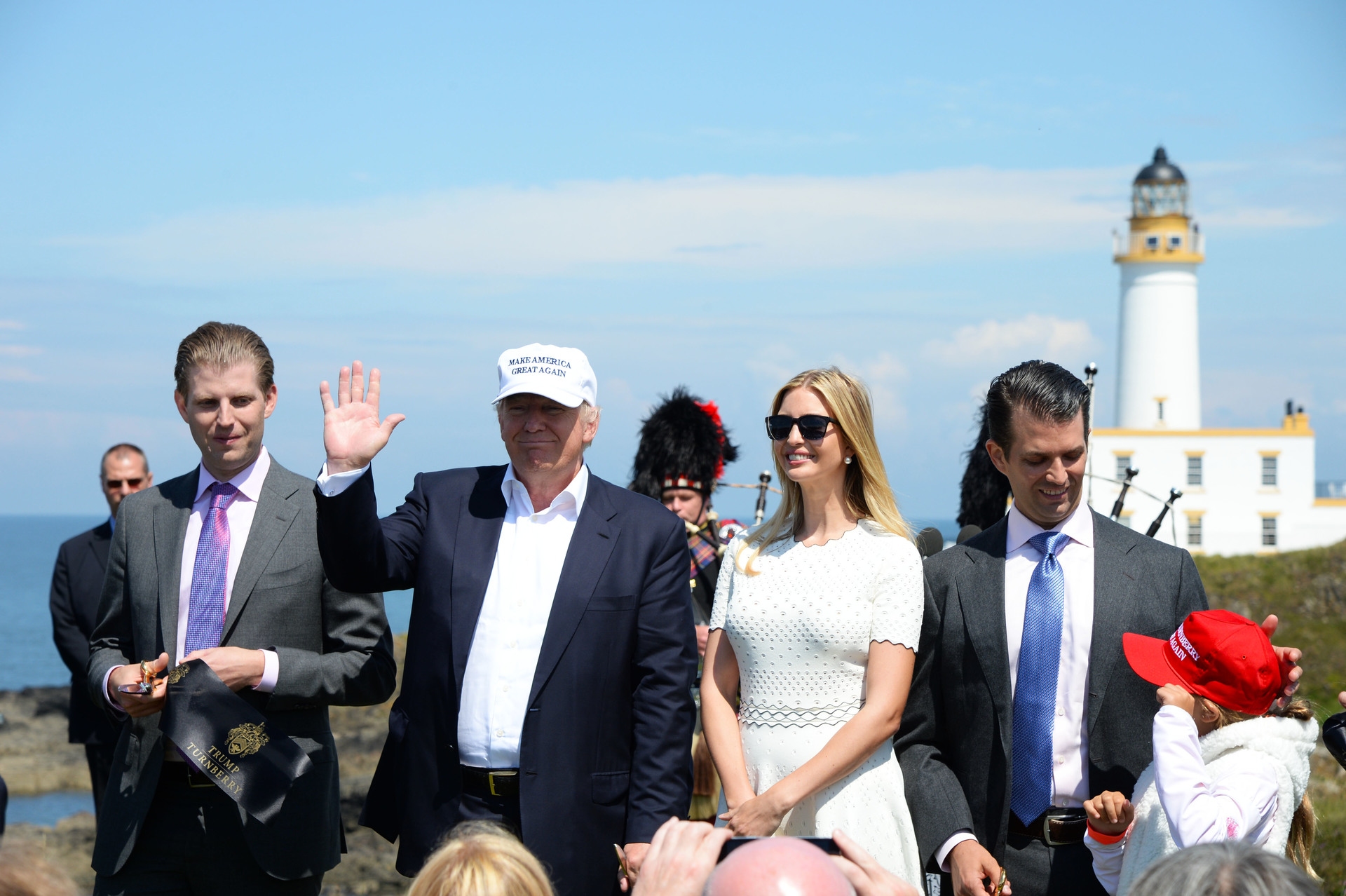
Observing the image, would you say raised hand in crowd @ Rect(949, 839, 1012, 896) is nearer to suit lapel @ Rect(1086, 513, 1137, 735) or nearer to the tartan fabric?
suit lapel @ Rect(1086, 513, 1137, 735)

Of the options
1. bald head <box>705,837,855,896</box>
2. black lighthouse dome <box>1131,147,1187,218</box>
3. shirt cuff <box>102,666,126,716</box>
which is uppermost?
black lighthouse dome <box>1131,147,1187,218</box>

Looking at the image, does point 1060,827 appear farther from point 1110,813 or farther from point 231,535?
point 231,535

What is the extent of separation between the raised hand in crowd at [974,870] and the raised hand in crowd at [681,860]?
1657 mm

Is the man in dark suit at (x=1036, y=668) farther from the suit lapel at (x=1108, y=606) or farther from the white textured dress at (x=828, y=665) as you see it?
the white textured dress at (x=828, y=665)

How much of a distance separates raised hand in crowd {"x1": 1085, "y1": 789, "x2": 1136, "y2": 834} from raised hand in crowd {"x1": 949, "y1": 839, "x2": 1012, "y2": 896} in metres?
0.31

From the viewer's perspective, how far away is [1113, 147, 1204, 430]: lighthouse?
5028 cm

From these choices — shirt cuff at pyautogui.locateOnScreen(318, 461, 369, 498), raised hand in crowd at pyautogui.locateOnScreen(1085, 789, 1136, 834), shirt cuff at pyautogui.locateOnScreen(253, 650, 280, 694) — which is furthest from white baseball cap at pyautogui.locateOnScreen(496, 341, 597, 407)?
raised hand in crowd at pyautogui.locateOnScreen(1085, 789, 1136, 834)

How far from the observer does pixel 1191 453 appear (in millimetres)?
49000

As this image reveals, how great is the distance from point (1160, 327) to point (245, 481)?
51048mm

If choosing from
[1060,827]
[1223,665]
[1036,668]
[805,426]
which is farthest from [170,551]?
[1223,665]

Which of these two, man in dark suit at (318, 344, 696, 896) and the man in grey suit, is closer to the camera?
man in dark suit at (318, 344, 696, 896)

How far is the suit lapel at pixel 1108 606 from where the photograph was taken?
3.65 metres

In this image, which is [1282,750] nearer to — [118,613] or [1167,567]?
[1167,567]

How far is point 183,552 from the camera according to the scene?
4133mm
